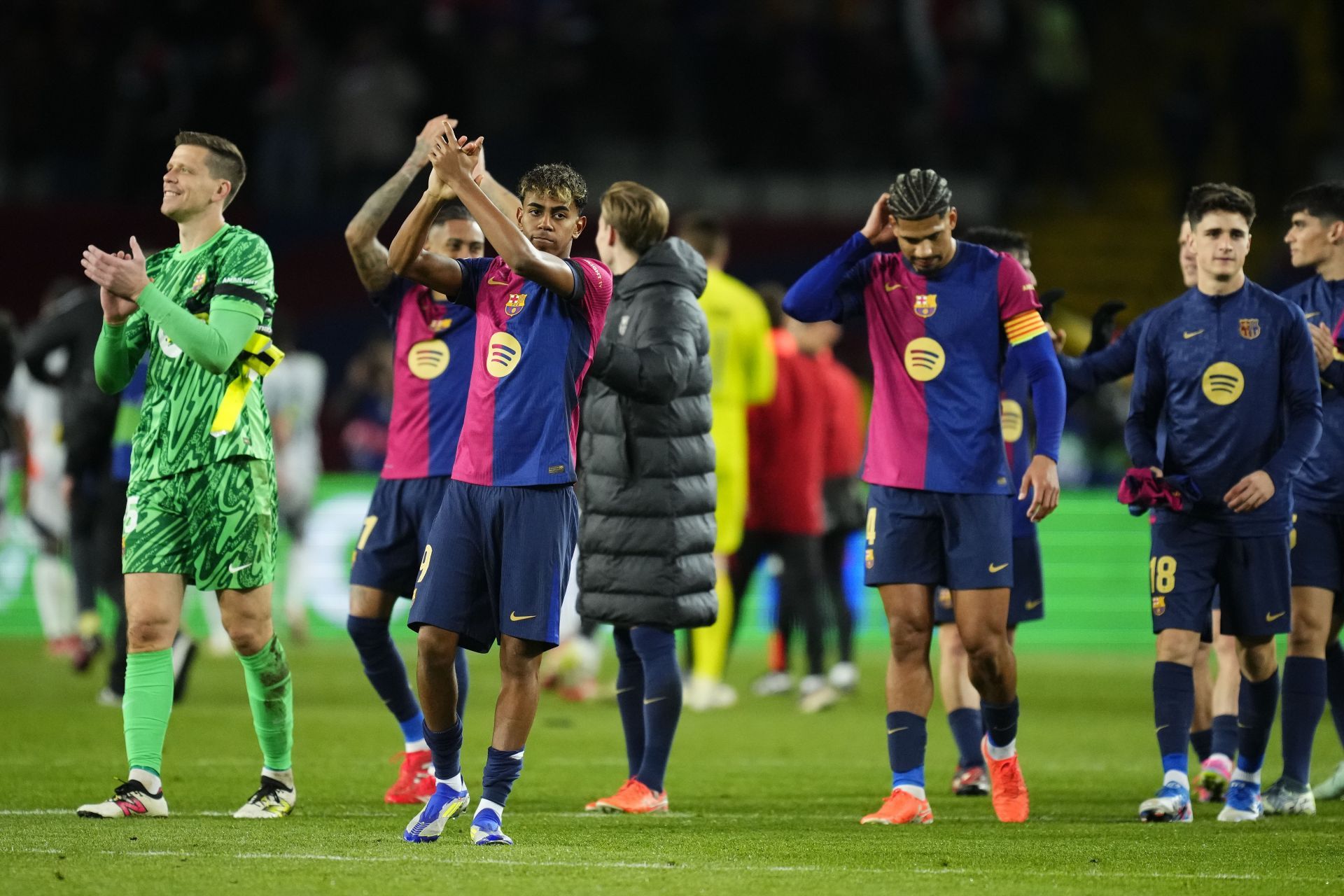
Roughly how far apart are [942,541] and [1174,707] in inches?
44.9

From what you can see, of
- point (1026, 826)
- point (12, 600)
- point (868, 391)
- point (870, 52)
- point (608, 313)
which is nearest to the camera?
point (1026, 826)

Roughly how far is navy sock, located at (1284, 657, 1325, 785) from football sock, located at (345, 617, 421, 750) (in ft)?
11.0

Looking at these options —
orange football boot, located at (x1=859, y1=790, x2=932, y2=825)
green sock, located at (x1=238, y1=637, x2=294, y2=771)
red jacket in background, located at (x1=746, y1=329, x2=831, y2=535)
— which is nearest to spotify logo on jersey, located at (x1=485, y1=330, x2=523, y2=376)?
green sock, located at (x1=238, y1=637, x2=294, y2=771)

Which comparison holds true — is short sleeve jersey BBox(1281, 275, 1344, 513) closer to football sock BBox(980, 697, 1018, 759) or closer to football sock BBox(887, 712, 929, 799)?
football sock BBox(980, 697, 1018, 759)

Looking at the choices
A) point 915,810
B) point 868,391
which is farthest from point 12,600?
point 915,810

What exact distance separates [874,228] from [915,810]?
221cm

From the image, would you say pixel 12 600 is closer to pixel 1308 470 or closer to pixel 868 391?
pixel 868 391

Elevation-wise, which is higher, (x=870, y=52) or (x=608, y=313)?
(x=870, y=52)

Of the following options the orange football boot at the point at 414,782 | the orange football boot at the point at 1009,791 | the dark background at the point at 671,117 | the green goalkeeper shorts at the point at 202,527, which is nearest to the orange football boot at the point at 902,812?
the orange football boot at the point at 1009,791

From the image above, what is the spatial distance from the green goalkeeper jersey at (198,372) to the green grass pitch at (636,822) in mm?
1280

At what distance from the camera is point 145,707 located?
6477 millimetres

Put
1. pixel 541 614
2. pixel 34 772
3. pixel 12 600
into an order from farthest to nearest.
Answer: pixel 12 600 → pixel 34 772 → pixel 541 614

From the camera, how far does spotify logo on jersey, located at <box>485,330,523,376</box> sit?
20.1 feet

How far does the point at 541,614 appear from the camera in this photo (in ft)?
19.8
